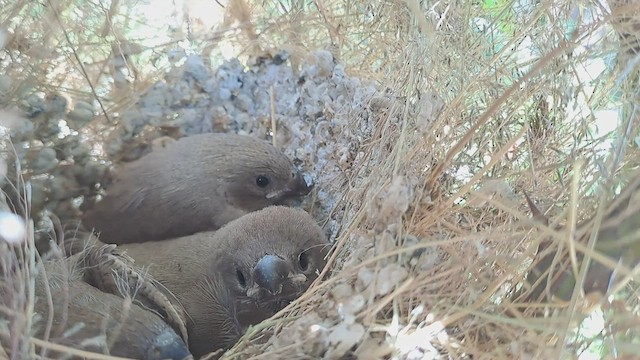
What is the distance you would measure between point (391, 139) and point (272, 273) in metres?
0.43

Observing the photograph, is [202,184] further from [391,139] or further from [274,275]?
[391,139]

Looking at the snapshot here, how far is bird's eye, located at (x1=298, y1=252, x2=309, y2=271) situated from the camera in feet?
5.89

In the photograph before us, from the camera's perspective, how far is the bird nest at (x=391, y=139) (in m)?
1.22

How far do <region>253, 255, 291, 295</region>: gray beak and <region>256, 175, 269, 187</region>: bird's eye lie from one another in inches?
17.8

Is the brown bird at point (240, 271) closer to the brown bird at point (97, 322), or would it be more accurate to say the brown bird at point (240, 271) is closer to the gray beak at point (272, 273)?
the gray beak at point (272, 273)

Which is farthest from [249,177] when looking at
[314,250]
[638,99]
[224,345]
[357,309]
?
[638,99]

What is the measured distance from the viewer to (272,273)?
5.59ft

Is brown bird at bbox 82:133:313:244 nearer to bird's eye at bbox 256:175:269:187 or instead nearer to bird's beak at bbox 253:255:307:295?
bird's eye at bbox 256:175:269:187

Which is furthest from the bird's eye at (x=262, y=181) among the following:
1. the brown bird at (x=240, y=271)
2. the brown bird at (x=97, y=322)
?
the brown bird at (x=97, y=322)

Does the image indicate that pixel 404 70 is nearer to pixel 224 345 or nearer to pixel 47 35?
pixel 224 345

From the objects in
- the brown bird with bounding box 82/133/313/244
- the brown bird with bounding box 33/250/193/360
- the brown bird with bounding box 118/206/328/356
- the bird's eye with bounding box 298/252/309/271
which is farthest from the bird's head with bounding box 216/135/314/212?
the brown bird with bounding box 33/250/193/360

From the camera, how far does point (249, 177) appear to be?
2.15m

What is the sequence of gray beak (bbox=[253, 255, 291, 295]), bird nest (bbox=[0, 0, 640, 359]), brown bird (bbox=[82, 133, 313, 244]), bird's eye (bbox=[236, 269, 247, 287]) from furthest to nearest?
brown bird (bbox=[82, 133, 313, 244])
bird's eye (bbox=[236, 269, 247, 287])
gray beak (bbox=[253, 255, 291, 295])
bird nest (bbox=[0, 0, 640, 359])

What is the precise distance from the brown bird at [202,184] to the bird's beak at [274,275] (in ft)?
1.32
